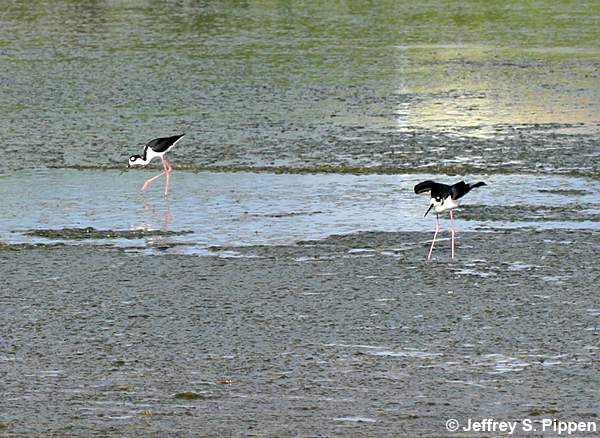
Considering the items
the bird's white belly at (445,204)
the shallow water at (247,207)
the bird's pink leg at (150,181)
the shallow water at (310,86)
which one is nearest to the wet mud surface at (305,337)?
the bird's white belly at (445,204)

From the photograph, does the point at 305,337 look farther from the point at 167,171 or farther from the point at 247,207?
the point at 167,171

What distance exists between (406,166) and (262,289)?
4636 mm

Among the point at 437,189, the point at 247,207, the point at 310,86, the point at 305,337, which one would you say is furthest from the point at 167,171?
the point at 310,86

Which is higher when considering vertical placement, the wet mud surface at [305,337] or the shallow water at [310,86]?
the wet mud surface at [305,337]

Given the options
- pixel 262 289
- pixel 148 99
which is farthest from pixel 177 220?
pixel 148 99

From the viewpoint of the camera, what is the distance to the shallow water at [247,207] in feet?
36.2

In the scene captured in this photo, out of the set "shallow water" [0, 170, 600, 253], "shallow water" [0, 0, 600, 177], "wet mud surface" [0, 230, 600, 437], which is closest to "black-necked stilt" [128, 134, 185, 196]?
"shallow water" [0, 170, 600, 253]

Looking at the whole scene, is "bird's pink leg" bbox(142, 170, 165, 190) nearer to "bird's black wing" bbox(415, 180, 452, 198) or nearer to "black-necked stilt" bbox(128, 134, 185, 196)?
"black-necked stilt" bbox(128, 134, 185, 196)

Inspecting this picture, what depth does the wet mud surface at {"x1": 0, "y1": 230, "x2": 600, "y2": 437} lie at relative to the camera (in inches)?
266

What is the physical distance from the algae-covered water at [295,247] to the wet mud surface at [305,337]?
20 millimetres

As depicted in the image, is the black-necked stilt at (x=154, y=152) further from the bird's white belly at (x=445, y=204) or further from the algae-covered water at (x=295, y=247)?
the bird's white belly at (x=445, y=204)

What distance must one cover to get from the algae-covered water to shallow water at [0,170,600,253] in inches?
1.6

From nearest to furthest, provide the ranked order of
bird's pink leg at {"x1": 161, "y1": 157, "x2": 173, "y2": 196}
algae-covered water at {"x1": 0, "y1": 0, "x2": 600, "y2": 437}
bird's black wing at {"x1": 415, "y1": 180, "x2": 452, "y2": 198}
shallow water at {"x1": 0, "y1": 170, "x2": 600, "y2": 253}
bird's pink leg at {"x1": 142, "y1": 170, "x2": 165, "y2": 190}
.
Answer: algae-covered water at {"x1": 0, "y1": 0, "x2": 600, "y2": 437}, bird's black wing at {"x1": 415, "y1": 180, "x2": 452, "y2": 198}, shallow water at {"x1": 0, "y1": 170, "x2": 600, "y2": 253}, bird's pink leg at {"x1": 161, "y1": 157, "x2": 173, "y2": 196}, bird's pink leg at {"x1": 142, "y1": 170, "x2": 165, "y2": 190}

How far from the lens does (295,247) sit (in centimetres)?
1052
